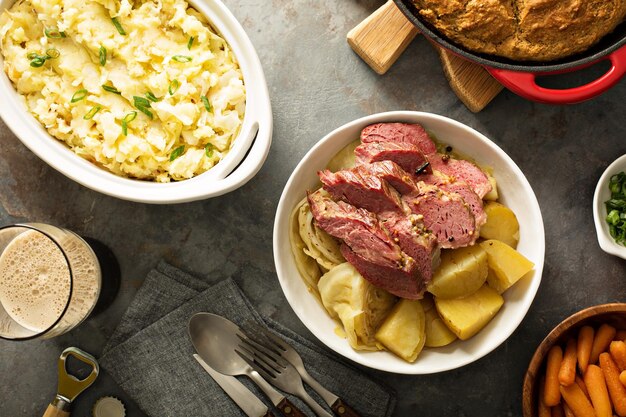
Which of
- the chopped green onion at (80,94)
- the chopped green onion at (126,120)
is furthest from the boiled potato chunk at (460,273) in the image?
the chopped green onion at (80,94)

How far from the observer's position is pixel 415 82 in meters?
2.77

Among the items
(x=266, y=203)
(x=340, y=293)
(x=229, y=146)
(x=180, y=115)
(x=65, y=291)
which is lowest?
(x=340, y=293)

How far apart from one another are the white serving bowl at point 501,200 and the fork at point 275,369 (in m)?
0.31

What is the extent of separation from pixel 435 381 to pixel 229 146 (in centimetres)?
144

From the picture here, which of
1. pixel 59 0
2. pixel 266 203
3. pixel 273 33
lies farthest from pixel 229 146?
pixel 59 0

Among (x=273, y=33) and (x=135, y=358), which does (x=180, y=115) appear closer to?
(x=273, y=33)

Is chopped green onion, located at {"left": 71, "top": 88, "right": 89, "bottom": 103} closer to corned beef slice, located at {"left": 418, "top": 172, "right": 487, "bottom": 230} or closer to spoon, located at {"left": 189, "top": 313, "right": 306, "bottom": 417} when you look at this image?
spoon, located at {"left": 189, "top": 313, "right": 306, "bottom": 417}

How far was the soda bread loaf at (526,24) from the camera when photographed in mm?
2211

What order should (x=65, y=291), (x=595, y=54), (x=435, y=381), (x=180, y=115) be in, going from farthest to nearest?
(x=435, y=381), (x=65, y=291), (x=180, y=115), (x=595, y=54)

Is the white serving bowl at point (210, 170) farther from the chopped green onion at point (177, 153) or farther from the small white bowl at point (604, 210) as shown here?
the small white bowl at point (604, 210)

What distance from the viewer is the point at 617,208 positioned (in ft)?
8.80

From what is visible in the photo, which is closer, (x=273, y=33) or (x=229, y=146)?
(x=229, y=146)

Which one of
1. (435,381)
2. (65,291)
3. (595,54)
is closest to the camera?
(595,54)

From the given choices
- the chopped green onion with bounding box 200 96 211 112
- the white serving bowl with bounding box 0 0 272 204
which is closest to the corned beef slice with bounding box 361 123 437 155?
the white serving bowl with bounding box 0 0 272 204
